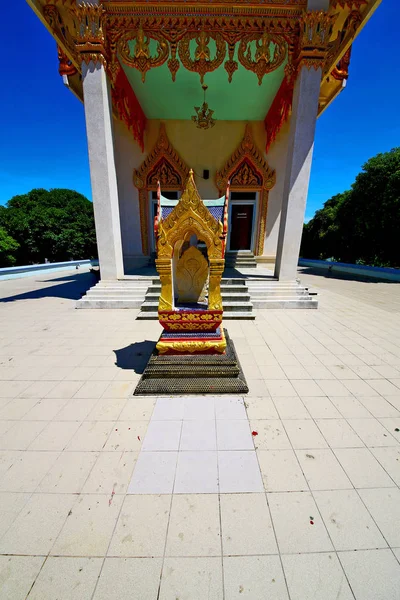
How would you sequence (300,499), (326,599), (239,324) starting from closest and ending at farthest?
(326,599) → (300,499) → (239,324)

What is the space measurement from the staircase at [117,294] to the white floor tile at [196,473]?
14.6 ft

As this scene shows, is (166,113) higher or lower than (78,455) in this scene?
higher

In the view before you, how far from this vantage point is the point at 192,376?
10.0ft

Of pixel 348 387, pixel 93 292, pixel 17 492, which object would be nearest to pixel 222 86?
pixel 93 292

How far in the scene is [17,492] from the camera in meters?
1.76

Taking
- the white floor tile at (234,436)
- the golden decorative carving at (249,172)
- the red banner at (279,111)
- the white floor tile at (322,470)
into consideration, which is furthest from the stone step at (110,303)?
the red banner at (279,111)

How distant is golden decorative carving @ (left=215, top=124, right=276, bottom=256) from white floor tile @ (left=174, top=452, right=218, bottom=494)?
9.23 metres

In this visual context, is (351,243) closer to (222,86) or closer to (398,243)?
(398,243)

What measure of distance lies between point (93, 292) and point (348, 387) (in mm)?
5780

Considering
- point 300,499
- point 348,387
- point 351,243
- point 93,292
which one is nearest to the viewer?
point 300,499

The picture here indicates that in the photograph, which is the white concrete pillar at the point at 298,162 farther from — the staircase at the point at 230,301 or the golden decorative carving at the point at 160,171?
the golden decorative carving at the point at 160,171

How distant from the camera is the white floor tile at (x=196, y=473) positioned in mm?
1764

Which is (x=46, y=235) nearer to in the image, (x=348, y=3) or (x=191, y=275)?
(x=191, y=275)

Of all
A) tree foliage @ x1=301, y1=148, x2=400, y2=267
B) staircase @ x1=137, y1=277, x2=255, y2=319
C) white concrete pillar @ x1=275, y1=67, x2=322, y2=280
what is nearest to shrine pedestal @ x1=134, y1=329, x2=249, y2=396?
staircase @ x1=137, y1=277, x2=255, y2=319
